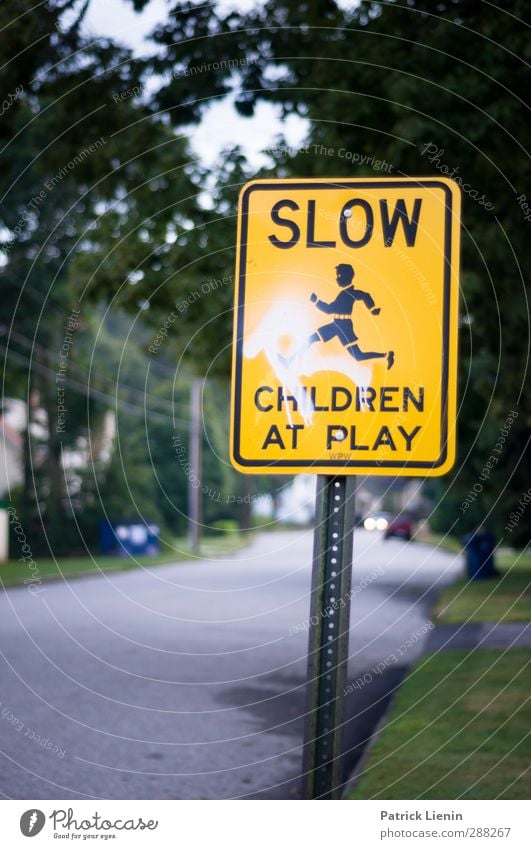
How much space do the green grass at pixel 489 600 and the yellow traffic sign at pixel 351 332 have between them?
12.6 meters

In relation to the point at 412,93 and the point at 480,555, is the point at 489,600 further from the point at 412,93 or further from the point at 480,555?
the point at 412,93

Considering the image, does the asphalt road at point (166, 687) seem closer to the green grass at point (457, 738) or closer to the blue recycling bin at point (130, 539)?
the green grass at point (457, 738)

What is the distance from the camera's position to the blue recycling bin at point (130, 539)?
3456cm

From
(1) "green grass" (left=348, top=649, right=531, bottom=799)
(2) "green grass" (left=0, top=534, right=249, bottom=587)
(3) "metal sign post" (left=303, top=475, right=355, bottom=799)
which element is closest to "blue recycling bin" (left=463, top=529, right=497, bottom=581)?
(2) "green grass" (left=0, top=534, right=249, bottom=587)

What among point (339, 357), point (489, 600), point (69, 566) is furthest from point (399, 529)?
point (339, 357)

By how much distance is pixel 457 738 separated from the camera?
23.8ft

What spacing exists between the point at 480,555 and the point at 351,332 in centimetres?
2230

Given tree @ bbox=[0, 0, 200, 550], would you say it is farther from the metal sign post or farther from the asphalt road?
the metal sign post

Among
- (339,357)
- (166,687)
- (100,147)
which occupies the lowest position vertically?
(166,687)

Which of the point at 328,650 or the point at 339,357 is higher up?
the point at 339,357

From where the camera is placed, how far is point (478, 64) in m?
8.39

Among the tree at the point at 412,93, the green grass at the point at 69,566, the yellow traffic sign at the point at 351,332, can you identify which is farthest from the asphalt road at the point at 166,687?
the yellow traffic sign at the point at 351,332

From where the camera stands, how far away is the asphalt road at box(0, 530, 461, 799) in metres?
6.97

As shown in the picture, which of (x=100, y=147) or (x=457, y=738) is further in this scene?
(x=100, y=147)
